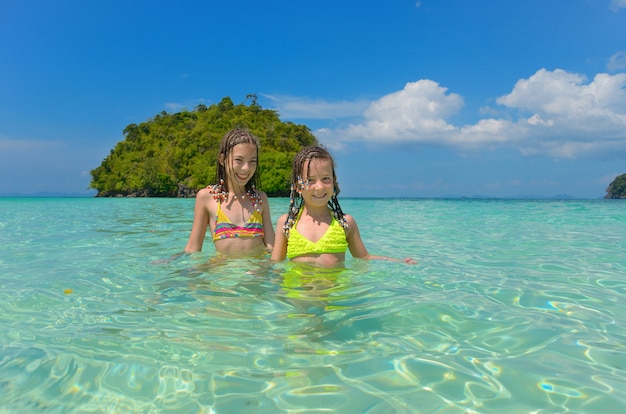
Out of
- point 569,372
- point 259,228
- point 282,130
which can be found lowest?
point 569,372

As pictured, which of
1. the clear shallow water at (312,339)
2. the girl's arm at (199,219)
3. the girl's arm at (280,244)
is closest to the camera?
the clear shallow water at (312,339)

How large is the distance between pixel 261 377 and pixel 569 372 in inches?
52.3

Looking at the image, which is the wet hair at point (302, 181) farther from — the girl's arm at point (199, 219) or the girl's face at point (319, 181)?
the girl's arm at point (199, 219)

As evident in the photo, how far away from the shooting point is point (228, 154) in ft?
14.6

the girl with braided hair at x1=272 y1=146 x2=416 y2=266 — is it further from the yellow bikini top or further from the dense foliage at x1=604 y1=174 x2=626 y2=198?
the dense foliage at x1=604 y1=174 x2=626 y2=198

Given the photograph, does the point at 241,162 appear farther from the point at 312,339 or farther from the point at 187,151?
the point at 187,151

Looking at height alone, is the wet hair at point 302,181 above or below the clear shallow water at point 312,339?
above

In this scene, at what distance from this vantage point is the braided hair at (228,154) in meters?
4.42

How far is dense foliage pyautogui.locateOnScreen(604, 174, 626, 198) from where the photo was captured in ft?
376

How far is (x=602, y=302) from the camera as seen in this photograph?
2.99m

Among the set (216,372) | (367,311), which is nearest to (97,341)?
(216,372)

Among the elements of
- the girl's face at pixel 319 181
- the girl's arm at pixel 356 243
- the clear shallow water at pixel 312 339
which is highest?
the girl's face at pixel 319 181

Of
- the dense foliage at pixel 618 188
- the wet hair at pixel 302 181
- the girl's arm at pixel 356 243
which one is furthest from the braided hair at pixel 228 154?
the dense foliage at pixel 618 188

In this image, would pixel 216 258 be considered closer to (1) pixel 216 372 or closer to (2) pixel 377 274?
(2) pixel 377 274
